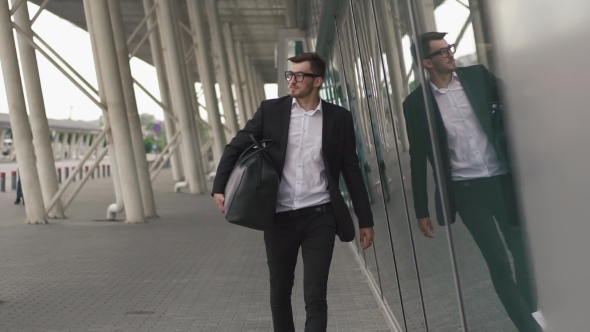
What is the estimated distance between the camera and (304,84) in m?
4.88

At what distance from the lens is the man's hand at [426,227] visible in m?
4.04

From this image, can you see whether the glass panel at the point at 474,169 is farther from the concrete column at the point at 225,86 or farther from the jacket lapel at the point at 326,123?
the concrete column at the point at 225,86

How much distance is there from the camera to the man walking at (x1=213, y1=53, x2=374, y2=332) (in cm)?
485

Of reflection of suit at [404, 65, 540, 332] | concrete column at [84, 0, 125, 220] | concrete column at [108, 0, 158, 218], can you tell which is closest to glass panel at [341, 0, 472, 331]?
reflection of suit at [404, 65, 540, 332]

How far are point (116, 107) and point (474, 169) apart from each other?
16.6m

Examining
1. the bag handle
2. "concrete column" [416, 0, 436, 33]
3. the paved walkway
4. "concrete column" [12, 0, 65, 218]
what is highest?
"concrete column" [12, 0, 65, 218]

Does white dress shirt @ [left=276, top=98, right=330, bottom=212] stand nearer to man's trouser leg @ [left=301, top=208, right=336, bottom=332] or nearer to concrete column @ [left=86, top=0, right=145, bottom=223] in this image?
man's trouser leg @ [left=301, top=208, right=336, bottom=332]

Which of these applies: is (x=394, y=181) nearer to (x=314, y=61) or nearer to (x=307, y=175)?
(x=307, y=175)

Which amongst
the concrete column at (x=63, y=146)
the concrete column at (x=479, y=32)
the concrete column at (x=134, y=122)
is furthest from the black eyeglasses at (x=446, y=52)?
the concrete column at (x=63, y=146)

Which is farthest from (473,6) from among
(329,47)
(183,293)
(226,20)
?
(226,20)

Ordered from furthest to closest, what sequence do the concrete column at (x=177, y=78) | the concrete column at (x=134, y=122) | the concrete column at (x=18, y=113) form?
the concrete column at (x=177, y=78), the concrete column at (x=134, y=122), the concrete column at (x=18, y=113)

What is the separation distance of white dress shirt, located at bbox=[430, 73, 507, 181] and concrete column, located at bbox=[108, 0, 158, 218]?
18.0 meters

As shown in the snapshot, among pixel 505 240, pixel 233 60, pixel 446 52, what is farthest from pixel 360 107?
pixel 233 60

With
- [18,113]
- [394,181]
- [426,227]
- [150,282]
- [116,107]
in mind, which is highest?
[18,113]
